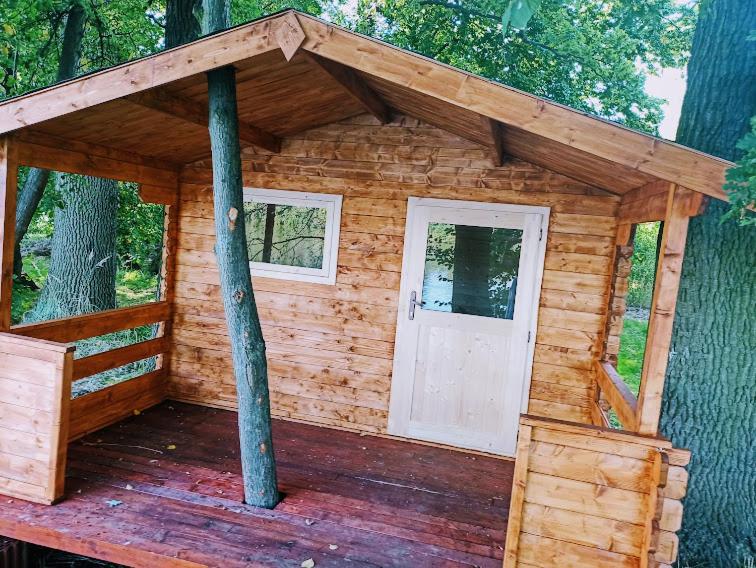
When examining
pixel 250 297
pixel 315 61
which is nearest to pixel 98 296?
pixel 250 297

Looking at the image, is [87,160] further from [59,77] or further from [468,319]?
[468,319]

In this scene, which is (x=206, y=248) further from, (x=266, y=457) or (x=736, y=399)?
(x=736, y=399)

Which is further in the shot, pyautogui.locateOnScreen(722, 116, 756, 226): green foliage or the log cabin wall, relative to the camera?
the log cabin wall

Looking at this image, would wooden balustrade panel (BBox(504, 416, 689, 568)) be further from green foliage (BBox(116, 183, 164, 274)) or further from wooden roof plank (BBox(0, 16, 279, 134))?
green foliage (BBox(116, 183, 164, 274))

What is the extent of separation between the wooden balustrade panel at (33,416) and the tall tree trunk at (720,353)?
3.46 meters

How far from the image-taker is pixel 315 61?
3064 millimetres

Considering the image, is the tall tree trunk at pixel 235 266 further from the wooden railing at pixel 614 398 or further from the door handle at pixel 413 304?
the wooden railing at pixel 614 398

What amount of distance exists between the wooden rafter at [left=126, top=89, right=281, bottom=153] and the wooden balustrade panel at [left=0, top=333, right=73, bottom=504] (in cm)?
143

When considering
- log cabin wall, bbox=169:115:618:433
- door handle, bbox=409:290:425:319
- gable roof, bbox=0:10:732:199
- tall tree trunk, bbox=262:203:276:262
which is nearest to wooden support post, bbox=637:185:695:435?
gable roof, bbox=0:10:732:199

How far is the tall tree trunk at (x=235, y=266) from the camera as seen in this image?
10.6 feet

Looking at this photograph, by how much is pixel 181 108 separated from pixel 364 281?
1941 mm

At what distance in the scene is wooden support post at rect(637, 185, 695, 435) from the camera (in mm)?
2514

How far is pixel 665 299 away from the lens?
254cm

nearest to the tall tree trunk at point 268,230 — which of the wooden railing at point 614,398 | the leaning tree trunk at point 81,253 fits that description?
the wooden railing at point 614,398
